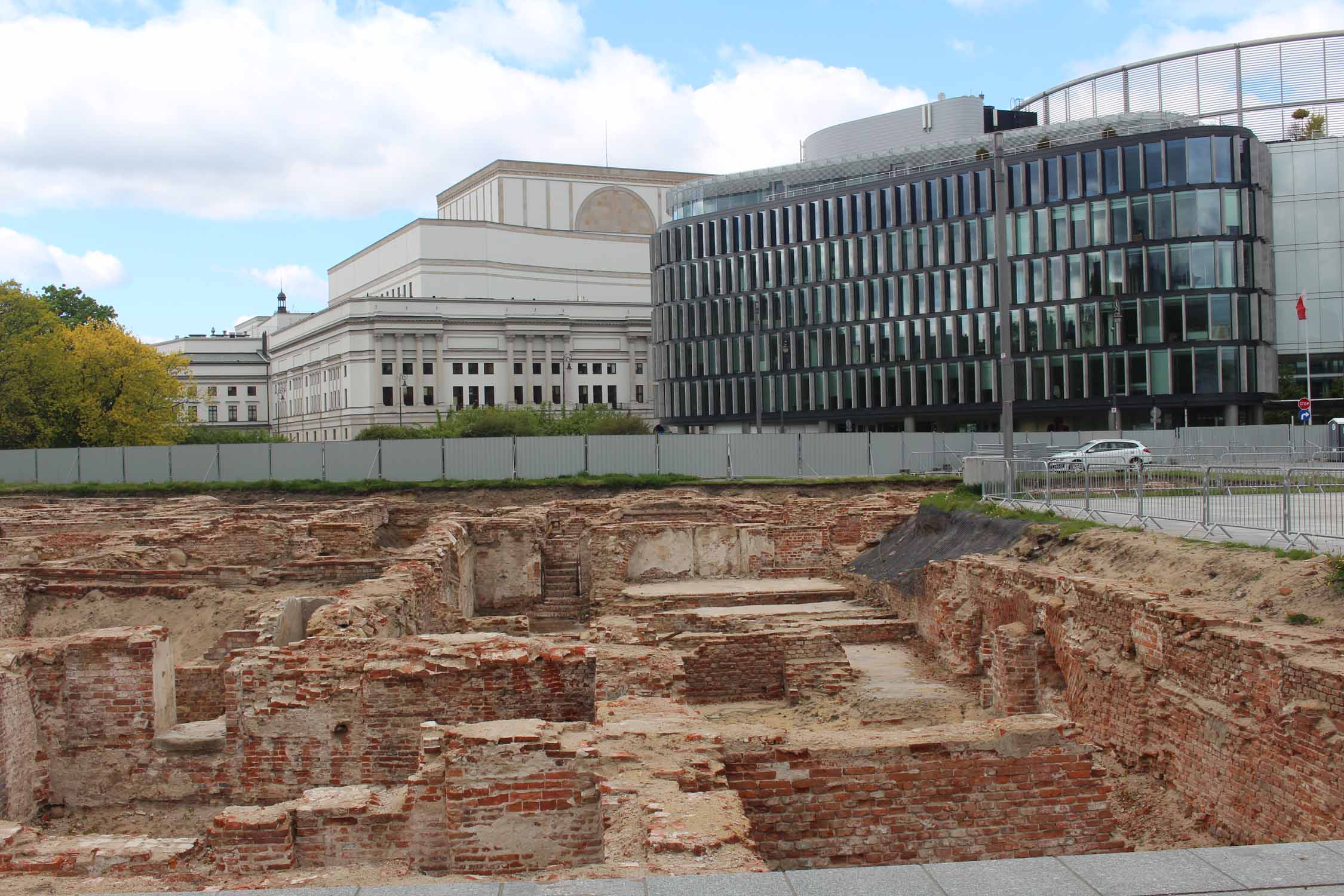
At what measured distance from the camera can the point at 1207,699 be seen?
9.26 m

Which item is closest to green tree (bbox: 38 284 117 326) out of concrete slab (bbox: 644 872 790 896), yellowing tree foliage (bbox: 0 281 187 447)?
yellowing tree foliage (bbox: 0 281 187 447)

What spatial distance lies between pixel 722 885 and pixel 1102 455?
87.7 ft

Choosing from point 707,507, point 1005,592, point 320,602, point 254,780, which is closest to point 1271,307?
point 707,507

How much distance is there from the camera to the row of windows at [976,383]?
52.9m

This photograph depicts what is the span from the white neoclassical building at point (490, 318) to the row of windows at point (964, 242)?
21638 mm

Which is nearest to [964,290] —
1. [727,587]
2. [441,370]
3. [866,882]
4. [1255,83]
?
[1255,83]

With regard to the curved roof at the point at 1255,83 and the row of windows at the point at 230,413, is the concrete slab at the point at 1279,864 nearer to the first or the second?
the curved roof at the point at 1255,83

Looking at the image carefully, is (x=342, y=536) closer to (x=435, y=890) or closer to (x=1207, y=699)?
(x=1207, y=699)

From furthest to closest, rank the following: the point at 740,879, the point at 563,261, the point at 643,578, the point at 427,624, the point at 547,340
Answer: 1. the point at 563,261
2. the point at 547,340
3. the point at 643,578
4. the point at 427,624
5. the point at 740,879

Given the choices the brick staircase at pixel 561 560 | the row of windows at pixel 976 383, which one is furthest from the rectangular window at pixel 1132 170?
the brick staircase at pixel 561 560

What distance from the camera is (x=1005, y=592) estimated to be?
1409 cm

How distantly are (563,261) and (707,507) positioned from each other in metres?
77.5

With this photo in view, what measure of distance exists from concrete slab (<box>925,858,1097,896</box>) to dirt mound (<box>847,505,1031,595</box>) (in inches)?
458

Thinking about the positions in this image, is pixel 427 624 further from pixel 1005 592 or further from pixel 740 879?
pixel 740 879
